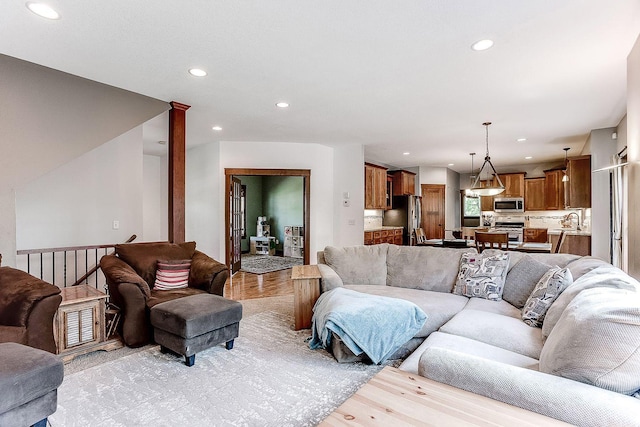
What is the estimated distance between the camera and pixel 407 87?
3.45m

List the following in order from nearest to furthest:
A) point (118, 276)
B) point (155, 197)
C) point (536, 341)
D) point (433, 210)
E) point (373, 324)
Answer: point (536, 341)
point (373, 324)
point (118, 276)
point (155, 197)
point (433, 210)

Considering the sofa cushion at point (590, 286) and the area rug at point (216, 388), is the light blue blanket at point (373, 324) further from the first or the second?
the sofa cushion at point (590, 286)

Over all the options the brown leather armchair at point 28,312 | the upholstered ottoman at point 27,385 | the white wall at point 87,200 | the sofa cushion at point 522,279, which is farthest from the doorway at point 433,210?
the upholstered ottoman at point 27,385

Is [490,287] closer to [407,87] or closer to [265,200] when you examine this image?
[407,87]

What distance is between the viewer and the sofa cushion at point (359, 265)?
12.0ft

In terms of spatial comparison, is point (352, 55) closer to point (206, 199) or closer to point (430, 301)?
point (430, 301)

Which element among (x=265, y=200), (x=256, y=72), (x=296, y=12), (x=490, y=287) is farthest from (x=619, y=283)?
(x=265, y=200)

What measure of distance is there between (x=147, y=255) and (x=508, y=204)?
880 cm

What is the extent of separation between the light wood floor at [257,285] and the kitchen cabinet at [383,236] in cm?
190

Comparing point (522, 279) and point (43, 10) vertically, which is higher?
point (43, 10)

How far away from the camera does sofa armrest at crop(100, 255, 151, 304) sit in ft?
9.43

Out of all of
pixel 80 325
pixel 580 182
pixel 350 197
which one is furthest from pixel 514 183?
pixel 80 325

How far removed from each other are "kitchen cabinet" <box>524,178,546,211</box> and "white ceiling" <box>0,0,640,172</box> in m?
4.03

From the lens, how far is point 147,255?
352 centimetres
